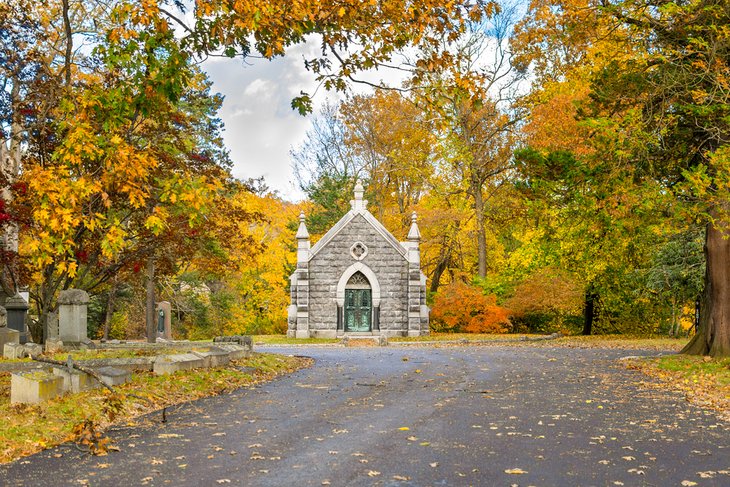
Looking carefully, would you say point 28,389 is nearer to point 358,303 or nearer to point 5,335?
point 5,335

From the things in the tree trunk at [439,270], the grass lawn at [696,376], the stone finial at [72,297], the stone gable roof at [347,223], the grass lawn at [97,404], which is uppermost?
the stone gable roof at [347,223]

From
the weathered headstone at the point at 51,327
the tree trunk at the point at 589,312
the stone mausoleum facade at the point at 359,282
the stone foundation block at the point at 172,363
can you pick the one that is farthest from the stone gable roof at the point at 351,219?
the stone foundation block at the point at 172,363

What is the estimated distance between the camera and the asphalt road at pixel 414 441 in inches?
243

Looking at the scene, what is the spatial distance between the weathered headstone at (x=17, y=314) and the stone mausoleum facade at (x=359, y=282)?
16.4 m

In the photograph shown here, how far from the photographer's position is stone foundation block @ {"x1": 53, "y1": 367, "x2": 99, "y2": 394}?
31.3ft

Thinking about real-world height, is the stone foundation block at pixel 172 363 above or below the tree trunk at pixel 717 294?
below

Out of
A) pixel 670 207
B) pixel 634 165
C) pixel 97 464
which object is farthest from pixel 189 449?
pixel 634 165

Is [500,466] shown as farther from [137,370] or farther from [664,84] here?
[664,84]

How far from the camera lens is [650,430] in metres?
8.41

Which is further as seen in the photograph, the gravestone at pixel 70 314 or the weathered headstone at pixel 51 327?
the weathered headstone at pixel 51 327

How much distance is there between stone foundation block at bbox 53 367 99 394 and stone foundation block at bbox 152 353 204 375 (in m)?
2.03

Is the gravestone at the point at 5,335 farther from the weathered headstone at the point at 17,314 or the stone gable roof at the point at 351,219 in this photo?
the stone gable roof at the point at 351,219

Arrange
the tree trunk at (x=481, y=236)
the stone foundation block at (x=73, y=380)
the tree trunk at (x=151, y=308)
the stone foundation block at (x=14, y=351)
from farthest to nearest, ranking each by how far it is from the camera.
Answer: the tree trunk at (x=481, y=236)
the tree trunk at (x=151, y=308)
the stone foundation block at (x=14, y=351)
the stone foundation block at (x=73, y=380)

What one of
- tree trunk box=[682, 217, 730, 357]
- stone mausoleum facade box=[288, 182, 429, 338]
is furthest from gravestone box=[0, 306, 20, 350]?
stone mausoleum facade box=[288, 182, 429, 338]
